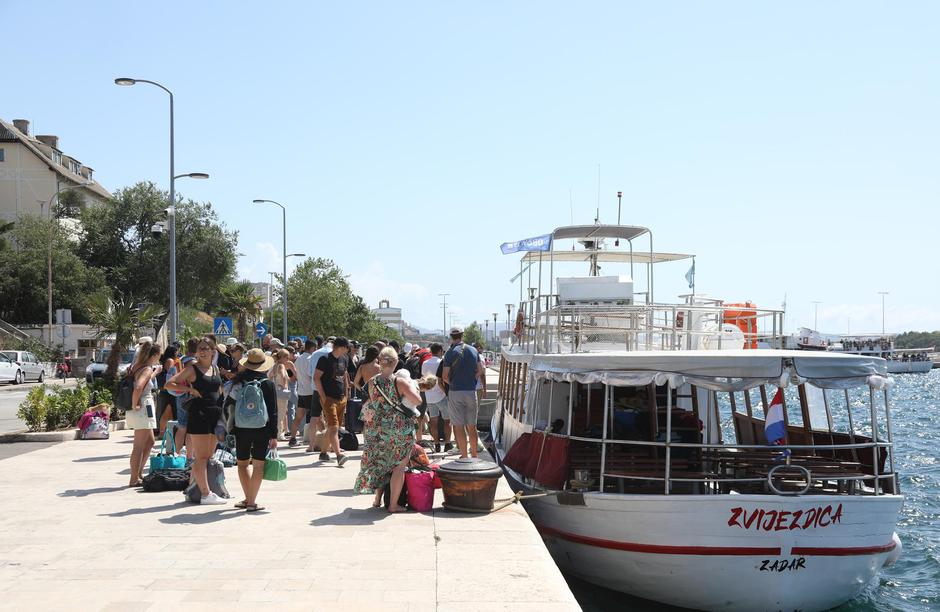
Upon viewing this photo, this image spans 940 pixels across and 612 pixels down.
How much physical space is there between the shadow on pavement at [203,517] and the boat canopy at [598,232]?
27.5ft

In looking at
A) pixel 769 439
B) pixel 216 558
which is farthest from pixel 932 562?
pixel 216 558

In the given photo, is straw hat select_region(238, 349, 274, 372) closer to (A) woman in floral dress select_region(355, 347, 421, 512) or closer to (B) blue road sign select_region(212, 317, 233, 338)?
(A) woman in floral dress select_region(355, 347, 421, 512)

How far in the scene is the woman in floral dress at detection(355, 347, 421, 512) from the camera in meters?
9.77

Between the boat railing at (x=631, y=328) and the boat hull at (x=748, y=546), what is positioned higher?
the boat railing at (x=631, y=328)

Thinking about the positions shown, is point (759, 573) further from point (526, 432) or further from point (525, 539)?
point (526, 432)

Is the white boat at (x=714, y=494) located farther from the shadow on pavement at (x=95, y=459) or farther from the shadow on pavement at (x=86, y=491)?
the shadow on pavement at (x=95, y=459)

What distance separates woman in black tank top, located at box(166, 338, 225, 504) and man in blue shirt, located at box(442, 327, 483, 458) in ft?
13.3

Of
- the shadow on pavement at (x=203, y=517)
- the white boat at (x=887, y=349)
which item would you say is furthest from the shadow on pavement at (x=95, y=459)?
the white boat at (x=887, y=349)

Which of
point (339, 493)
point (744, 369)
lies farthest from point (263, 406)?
point (744, 369)

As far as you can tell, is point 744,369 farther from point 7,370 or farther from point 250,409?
point 7,370

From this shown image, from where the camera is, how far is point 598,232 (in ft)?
55.1

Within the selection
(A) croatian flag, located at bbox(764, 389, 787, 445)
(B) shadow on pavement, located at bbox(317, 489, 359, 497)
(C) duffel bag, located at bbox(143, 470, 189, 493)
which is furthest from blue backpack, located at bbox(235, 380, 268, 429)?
(A) croatian flag, located at bbox(764, 389, 787, 445)

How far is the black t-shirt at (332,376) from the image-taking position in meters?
13.4

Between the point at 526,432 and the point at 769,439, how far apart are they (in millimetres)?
4021
